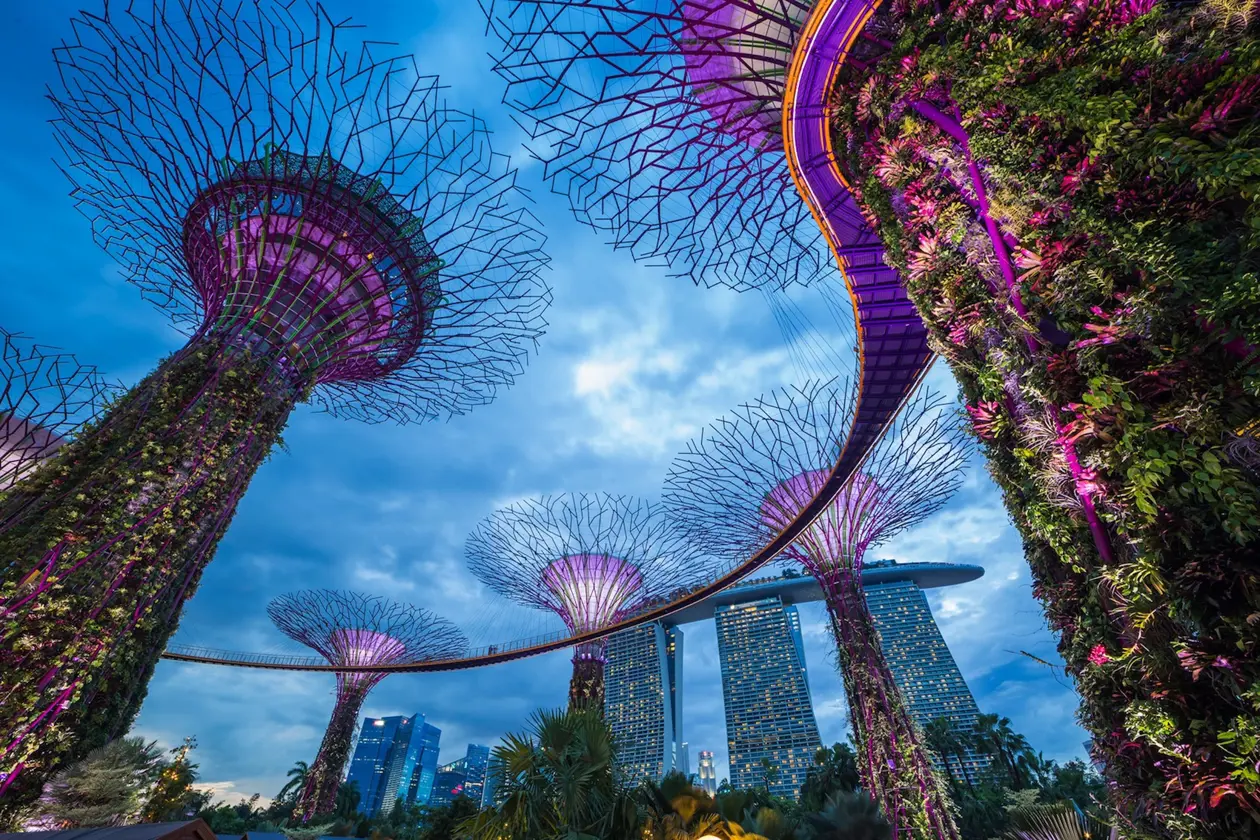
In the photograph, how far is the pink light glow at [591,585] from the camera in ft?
76.4

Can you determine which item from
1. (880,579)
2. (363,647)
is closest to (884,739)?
(363,647)

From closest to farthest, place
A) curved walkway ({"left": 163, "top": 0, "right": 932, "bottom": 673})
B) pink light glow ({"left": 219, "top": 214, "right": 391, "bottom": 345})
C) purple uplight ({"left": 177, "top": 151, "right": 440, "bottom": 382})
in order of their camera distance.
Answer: curved walkway ({"left": 163, "top": 0, "right": 932, "bottom": 673}), purple uplight ({"left": 177, "top": 151, "right": 440, "bottom": 382}), pink light glow ({"left": 219, "top": 214, "right": 391, "bottom": 345})

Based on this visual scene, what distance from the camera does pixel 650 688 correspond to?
81.8 metres

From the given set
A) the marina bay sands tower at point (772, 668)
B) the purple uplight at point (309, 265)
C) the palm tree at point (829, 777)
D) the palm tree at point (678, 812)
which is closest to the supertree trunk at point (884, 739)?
the palm tree at point (678, 812)

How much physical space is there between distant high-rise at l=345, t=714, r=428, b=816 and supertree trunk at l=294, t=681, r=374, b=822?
6388 inches

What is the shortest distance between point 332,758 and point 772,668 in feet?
235

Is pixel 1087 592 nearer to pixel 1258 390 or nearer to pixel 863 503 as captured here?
pixel 1258 390

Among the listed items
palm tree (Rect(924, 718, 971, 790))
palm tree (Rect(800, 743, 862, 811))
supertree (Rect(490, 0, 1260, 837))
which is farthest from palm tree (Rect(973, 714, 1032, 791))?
supertree (Rect(490, 0, 1260, 837))

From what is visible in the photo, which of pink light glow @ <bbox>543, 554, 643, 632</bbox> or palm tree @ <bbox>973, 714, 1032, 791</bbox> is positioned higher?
pink light glow @ <bbox>543, 554, 643, 632</bbox>

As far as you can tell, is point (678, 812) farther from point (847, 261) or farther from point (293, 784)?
point (293, 784)

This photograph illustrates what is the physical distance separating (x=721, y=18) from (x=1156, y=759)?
1067 cm

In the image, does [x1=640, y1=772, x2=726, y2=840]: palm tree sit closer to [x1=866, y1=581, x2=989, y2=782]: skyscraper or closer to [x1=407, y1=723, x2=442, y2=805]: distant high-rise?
[x1=866, y1=581, x2=989, y2=782]: skyscraper

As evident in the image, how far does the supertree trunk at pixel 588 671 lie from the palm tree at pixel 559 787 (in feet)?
53.0

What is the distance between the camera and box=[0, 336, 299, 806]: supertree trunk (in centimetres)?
790
